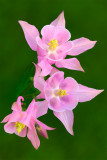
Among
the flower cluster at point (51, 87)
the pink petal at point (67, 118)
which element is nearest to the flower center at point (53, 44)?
the flower cluster at point (51, 87)

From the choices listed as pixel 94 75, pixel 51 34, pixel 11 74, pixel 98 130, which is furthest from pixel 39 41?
pixel 98 130

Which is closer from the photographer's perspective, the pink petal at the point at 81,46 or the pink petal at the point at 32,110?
the pink petal at the point at 32,110

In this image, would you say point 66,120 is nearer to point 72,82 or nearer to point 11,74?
point 72,82

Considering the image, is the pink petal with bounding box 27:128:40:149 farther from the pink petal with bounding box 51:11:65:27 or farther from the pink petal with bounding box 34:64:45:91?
the pink petal with bounding box 51:11:65:27

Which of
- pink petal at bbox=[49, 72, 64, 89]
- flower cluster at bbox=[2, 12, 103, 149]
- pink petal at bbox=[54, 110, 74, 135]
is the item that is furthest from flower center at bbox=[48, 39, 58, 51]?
pink petal at bbox=[54, 110, 74, 135]

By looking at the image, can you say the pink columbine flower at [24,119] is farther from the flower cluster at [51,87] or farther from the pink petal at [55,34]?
the pink petal at [55,34]

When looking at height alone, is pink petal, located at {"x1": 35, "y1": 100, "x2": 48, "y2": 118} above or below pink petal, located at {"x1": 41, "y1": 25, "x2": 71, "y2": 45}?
below

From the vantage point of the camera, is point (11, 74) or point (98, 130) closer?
point (11, 74)

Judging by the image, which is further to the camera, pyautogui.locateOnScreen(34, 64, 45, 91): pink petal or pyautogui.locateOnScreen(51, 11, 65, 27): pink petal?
pyautogui.locateOnScreen(51, 11, 65, 27): pink petal
